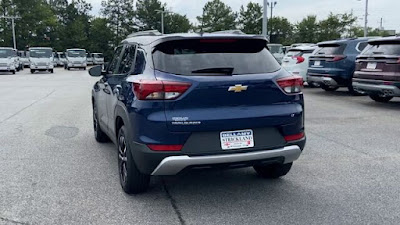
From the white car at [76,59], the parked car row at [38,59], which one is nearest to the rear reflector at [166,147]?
the parked car row at [38,59]

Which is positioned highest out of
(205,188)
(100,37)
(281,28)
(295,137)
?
(281,28)

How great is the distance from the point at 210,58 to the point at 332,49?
1040cm

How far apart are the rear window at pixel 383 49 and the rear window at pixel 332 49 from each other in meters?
2.40

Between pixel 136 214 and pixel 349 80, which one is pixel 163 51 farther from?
pixel 349 80

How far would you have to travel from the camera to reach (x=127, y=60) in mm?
5129

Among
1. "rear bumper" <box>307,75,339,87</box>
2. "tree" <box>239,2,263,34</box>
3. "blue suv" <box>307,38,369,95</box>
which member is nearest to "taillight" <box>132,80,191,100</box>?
"blue suv" <box>307,38,369,95</box>

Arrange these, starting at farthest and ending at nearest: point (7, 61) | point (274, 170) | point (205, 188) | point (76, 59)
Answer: point (76, 59)
point (7, 61)
point (274, 170)
point (205, 188)

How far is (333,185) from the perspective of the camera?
490 cm

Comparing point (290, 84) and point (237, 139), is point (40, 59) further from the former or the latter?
point (237, 139)

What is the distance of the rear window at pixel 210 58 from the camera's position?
4.19m

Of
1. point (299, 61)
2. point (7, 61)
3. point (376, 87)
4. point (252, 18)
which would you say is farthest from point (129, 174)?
point (252, 18)

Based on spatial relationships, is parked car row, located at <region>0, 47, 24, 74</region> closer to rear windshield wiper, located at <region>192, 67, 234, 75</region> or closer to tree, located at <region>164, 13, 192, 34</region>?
rear windshield wiper, located at <region>192, 67, 234, 75</region>

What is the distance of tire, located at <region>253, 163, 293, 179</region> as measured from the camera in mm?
5016

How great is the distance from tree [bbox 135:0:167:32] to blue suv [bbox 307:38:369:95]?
63784 mm
